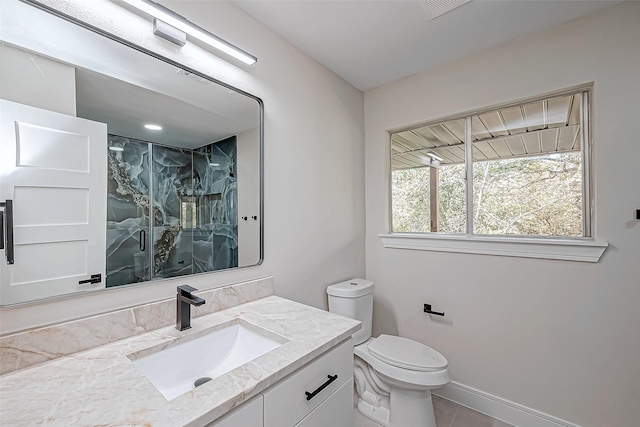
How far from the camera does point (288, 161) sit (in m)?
1.68

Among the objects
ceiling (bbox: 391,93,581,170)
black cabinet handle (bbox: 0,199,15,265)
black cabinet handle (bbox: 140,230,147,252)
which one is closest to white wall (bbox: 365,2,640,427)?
ceiling (bbox: 391,93,581,170)

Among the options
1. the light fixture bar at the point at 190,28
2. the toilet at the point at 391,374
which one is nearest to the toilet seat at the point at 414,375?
the toilet at the point at 391,374

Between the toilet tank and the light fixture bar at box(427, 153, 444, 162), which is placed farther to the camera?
the light fixture bar at box(427, 153, 444, 162)

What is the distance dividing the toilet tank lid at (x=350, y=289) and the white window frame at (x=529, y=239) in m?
0.46

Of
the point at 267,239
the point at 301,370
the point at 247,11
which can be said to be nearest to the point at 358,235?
the point at 267,239

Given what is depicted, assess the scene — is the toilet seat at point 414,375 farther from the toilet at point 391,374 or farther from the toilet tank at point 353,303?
→ the toilet tank at point 353,303

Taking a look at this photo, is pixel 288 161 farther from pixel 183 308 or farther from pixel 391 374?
pixel 391 374

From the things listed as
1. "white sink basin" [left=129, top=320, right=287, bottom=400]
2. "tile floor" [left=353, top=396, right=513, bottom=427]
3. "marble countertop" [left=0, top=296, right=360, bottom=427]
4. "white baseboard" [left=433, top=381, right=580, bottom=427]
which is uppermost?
"marble countertop" [left=0, top=296, right=360, bottom=427]

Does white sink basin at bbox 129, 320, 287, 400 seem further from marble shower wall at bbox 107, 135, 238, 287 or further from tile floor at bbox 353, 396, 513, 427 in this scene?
tile floor at bbox 353, 396, 513, 427

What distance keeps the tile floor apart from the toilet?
5cm

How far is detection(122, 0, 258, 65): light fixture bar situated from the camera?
102 cm

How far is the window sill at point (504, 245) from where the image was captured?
4.98 feet

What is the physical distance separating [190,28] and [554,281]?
7.50 feet

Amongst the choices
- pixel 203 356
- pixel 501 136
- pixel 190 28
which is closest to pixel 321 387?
pixel 203 356
